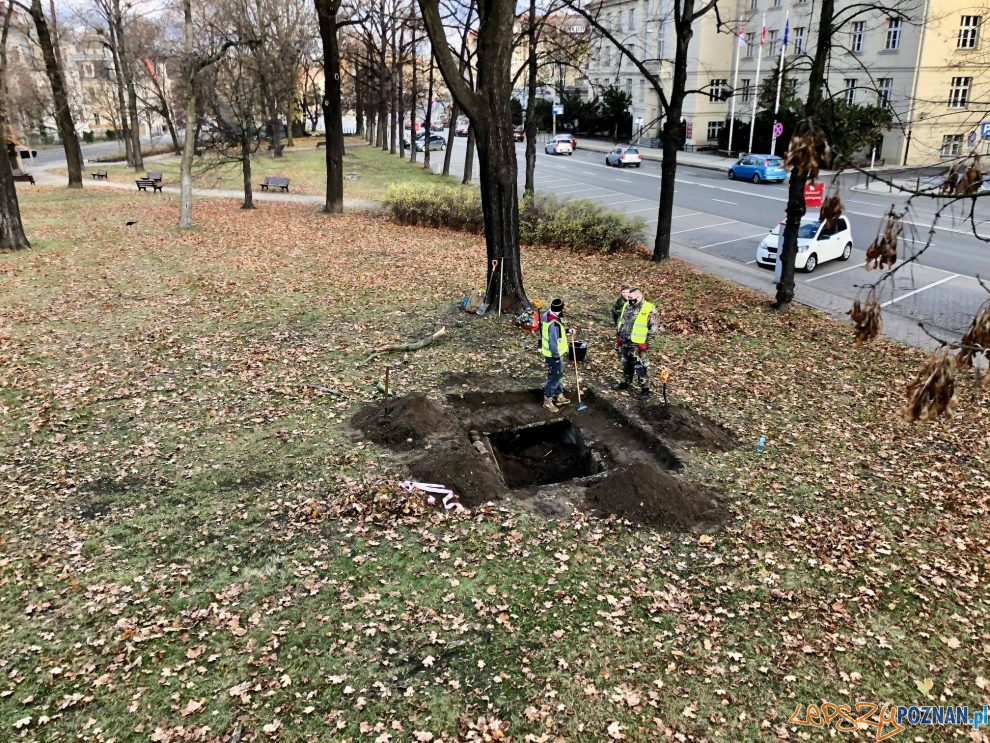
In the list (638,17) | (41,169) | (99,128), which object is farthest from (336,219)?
(99,128)

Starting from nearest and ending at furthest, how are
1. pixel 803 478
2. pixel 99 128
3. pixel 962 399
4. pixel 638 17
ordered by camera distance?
pixel 803 478
pixel 962 399
pixel 638 17
pixel 99 128

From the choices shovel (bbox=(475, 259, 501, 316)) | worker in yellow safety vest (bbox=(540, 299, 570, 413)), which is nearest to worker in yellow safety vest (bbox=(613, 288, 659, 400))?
worker in yellow safety vest (bbox=(540, 299, 570, 413))

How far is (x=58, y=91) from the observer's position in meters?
29.6

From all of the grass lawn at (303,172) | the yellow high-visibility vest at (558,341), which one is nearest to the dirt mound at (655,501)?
the yellow high-visibility vest at (558,341)

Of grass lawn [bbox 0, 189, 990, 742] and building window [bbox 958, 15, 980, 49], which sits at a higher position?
building window [bbox 958, 15, 980, 49]

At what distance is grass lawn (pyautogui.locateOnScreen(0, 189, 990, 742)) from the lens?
559 cm

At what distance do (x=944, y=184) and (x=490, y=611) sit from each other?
4.99 metres

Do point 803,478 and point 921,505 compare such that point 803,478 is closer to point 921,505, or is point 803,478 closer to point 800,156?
point 921,505

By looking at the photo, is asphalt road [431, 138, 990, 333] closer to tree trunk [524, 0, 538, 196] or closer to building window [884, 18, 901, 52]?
tree trunk [524, 0, 538, 196]

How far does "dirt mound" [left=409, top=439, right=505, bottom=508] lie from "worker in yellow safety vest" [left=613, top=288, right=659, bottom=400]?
133 inches

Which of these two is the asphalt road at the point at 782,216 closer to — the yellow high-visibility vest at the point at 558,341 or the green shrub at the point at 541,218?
the green shrub at the point at 541,218

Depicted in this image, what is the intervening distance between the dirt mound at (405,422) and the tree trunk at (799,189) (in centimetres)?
831

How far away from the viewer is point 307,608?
21.4ft

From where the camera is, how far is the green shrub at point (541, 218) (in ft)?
72.7
